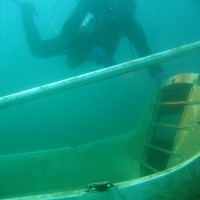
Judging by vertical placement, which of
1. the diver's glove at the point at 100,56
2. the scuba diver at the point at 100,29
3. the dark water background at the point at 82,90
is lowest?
the diver's glove at the point at 100,56

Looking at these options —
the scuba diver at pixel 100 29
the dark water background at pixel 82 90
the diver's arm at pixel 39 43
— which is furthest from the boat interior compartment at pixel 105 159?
the dark water background at pixel 82 90

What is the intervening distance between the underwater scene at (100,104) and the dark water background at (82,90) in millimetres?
35

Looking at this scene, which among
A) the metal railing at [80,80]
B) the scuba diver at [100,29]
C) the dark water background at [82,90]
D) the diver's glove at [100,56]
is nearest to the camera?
the metal railing at [80,80]

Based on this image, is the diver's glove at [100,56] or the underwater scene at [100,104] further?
the diver's glove at [100,56]

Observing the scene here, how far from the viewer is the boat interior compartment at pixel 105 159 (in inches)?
137

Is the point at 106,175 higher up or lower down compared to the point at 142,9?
lower down

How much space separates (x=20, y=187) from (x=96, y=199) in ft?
10.1

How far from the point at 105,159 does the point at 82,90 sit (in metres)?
6.56

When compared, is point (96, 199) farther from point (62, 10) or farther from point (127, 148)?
point (62, 10)

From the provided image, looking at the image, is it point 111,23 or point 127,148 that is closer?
point 127,148

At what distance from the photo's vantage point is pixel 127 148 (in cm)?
395

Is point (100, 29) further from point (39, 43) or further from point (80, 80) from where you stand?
point (80, 80)

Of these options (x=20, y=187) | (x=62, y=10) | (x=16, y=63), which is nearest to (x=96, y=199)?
(x=20, y=187)

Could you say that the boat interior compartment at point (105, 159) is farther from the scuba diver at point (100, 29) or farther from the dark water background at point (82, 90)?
the dark water background at point (82, 90)
